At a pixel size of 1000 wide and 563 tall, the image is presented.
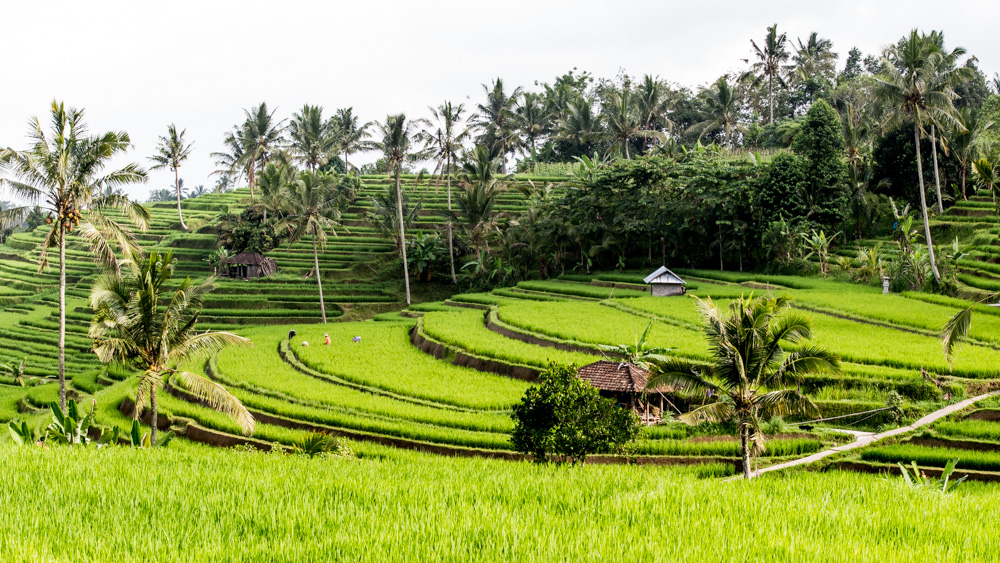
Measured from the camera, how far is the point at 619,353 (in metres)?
19.8

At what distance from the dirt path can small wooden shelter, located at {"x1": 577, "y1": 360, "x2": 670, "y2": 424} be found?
132 inches

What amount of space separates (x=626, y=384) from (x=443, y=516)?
33.1 ft

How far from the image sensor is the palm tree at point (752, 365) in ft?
38.9

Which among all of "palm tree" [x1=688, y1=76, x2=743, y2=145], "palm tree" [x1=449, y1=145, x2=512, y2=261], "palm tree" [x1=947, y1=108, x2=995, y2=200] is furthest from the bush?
"palm tree" [x1=688, y1=76, x2=743, y2=145]

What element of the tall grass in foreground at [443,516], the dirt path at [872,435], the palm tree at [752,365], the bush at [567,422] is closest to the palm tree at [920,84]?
the dirt path at [872,435]

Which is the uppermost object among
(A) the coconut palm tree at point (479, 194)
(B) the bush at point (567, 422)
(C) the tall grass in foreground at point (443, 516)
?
(A) the coconut palm tree at point (479, 194)

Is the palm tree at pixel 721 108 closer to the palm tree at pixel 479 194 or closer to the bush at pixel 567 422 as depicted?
the palm tree at pixel 479 194

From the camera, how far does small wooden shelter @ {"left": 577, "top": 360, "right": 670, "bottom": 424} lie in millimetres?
15953

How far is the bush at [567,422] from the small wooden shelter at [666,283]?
1726cm

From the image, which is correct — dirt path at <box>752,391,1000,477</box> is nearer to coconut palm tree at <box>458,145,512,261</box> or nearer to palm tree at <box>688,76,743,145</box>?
coconut palm tree at <box>458,145,512,261</box>

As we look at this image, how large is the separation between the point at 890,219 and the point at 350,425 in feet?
90.0

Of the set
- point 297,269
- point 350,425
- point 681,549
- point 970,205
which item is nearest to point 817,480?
point 681,549

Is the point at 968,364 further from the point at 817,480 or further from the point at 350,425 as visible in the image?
the point at 350,425

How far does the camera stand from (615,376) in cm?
1622
